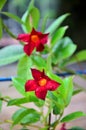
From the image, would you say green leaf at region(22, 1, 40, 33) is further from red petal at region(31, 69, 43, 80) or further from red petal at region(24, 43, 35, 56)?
red petal at region(31, 69, 43, 80)

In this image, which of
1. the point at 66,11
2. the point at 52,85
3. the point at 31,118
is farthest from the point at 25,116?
the point at 66,11

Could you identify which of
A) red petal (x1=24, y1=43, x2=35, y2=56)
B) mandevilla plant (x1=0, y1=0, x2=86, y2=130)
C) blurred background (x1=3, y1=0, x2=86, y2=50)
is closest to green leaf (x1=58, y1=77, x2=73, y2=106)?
mandevilla plant (x1=0, y1=0, x2=86, y2=130)

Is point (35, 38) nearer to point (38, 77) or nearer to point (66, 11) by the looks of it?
point (38, 77)

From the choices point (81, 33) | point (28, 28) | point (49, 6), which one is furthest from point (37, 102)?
point (81, 33)

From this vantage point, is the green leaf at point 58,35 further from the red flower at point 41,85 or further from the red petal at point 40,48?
the red flower at point 41,85

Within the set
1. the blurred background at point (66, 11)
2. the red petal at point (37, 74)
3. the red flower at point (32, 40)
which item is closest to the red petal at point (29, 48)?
the red flower at point (32, 40)

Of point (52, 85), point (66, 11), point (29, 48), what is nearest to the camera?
point (52, 85)

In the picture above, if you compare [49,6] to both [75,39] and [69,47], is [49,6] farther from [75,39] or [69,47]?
[69,47]
